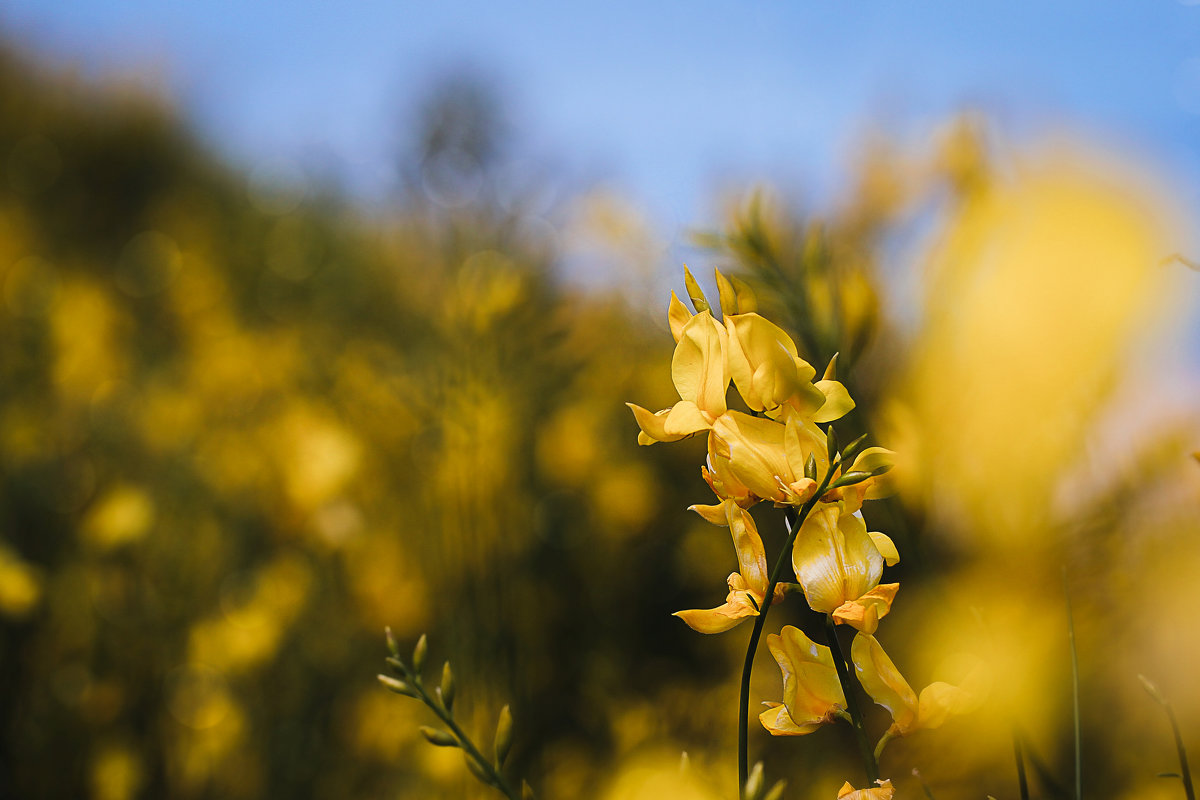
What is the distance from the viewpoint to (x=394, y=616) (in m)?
0.84

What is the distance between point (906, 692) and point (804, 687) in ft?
0.08

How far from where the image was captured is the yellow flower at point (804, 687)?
18 centimetres

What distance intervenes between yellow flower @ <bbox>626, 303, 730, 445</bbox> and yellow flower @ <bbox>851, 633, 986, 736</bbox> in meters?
0.06

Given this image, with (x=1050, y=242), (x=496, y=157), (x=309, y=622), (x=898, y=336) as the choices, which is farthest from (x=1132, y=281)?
(x=309, y=622)

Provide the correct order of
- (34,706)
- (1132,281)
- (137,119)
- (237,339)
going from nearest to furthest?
(1132,281)
(34,706)
(237,339)
(137,119)

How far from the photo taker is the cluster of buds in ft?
0.58

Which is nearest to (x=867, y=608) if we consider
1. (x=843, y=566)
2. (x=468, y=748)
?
(x=843, y=566)

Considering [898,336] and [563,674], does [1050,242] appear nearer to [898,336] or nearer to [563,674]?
[898,336]

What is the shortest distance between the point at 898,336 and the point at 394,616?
1.95 feet

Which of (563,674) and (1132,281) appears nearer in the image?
(1132,281)

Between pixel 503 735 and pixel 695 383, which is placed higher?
pixel 695 383

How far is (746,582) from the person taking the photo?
188 mm

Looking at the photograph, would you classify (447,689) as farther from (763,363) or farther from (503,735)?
(763,363)

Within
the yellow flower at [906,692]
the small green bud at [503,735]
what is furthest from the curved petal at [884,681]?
the small green bud at [503,735]
